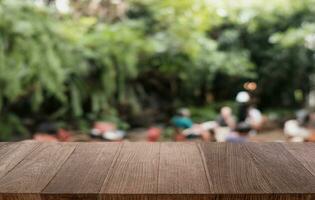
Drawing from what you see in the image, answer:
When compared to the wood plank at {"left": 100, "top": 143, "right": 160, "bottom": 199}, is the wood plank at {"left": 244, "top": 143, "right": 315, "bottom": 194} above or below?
below

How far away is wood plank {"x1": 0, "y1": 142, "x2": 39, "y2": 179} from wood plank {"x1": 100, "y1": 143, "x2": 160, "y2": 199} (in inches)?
7.8

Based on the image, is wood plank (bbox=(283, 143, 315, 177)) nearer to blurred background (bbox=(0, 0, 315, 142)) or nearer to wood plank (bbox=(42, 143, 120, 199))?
wood plank (bbox=(42, 143, 120, 199))

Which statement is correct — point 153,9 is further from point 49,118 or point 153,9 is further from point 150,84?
point 49,118

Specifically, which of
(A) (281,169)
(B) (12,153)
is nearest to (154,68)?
(B) (12,153)

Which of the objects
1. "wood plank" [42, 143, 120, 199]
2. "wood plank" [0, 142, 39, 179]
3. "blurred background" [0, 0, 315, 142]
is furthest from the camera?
"blurred background" [0, 0, 315, 142]

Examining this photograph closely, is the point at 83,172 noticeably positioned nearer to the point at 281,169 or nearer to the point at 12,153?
the point at 12,153

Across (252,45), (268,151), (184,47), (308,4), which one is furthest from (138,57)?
(268,151)

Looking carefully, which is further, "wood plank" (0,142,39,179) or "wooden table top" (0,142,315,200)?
"wood plank" (0,142,39,179)

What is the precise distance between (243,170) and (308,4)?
30.3ft

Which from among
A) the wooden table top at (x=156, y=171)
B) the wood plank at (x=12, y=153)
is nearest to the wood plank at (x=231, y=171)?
the wooden table top at (x=156, y=171)

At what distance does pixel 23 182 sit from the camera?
0.71 meters

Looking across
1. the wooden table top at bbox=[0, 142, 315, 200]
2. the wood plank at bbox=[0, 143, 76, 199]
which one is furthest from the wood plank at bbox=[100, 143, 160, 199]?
the wood plank at bbox=[0, 143, 76, 199]

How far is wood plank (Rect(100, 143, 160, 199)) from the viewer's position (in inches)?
26.2

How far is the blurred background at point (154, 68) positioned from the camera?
5.82 metres
